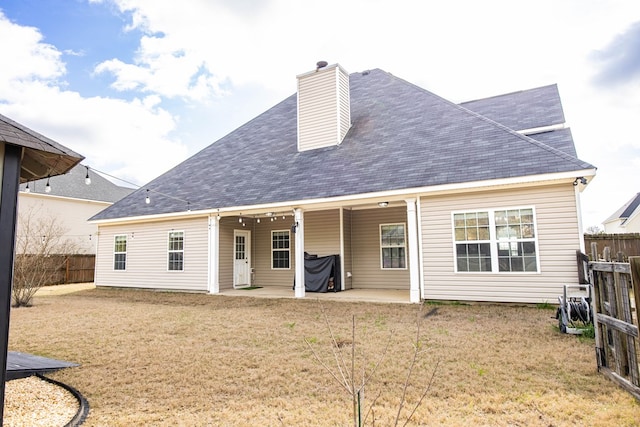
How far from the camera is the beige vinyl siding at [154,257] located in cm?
1227

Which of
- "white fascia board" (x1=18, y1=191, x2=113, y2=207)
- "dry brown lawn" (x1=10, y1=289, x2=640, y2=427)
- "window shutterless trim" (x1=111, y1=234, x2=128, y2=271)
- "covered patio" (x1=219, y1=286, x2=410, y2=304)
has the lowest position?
"dry brown lawn" (x1=10, y1=289, x2=640, y2=427)

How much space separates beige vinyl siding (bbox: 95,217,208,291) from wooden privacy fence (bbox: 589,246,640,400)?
1052 centimetres

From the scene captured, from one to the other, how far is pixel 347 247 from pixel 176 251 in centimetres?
592

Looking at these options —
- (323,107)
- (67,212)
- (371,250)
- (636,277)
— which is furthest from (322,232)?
(67,212)

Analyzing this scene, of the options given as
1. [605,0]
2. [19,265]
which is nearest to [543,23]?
[605,0]

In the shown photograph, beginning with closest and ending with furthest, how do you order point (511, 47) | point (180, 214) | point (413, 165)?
point (413, 165) < point (511, 47) < point (180, 214)

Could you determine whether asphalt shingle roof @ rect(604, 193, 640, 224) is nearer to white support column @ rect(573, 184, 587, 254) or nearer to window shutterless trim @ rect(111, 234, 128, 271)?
white support column @ rect(573, 184, 587, 254)

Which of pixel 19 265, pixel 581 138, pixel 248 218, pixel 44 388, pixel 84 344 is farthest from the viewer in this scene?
pixel 581 138

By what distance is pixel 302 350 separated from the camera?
5.15 m

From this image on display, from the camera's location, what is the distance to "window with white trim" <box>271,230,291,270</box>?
13.2 m

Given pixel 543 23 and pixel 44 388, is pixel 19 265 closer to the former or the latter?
pixel 44 388

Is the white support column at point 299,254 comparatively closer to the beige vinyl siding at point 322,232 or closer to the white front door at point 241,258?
the beige vinyl siding at point 322,232

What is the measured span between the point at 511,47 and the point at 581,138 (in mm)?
8843

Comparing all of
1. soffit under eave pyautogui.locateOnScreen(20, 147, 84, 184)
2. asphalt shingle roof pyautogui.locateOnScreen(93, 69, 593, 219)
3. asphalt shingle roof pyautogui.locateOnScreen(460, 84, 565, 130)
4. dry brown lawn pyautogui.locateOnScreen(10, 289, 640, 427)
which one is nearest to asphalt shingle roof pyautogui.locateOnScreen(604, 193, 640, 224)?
asphalt shingle roof pyautogui.locateOnScreen(460, 84, 565, 130)
